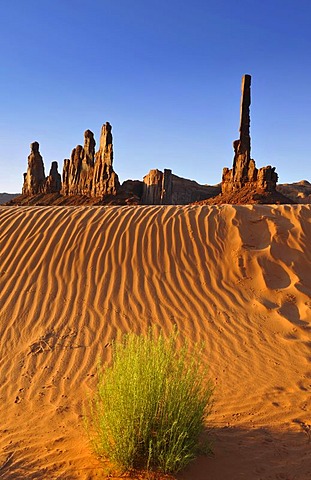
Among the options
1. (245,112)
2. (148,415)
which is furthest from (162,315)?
(245,112)

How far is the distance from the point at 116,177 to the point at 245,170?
13662mm

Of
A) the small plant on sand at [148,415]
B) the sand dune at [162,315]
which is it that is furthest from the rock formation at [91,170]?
the small plant on sand at [148,415]

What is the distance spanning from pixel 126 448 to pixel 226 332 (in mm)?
3555

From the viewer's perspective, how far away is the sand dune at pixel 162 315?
Answer: 3.69m

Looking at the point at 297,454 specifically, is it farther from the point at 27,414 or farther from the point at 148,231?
the point at 148,231

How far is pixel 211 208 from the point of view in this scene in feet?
34.9

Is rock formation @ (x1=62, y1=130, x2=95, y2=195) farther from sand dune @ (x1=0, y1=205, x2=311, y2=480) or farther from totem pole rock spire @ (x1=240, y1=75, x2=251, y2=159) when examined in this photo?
sand dune @ (x1=0, y1=205, x2=311, y2=480)

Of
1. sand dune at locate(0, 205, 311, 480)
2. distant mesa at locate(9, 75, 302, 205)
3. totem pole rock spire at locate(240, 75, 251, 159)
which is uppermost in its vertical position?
totem pole rock spire at locate(240, 75, 251, 159)

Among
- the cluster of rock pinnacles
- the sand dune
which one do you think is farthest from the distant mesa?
the sand dune

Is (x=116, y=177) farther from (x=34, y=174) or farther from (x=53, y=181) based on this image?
(x=34, y=174)

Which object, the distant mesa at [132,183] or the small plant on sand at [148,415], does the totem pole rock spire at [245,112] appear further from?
the small plant on sand at [148,415]

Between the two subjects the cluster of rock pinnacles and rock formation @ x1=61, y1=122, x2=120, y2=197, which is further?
→ rock formation @ x1=61, y1=122, x2=120, y2=197

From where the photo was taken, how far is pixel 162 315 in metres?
6.89

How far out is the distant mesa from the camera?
3095cm
